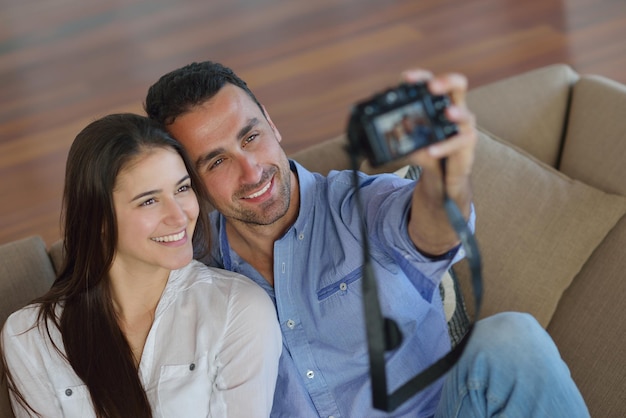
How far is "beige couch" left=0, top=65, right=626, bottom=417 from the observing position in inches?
79.4

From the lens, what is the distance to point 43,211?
325 cm

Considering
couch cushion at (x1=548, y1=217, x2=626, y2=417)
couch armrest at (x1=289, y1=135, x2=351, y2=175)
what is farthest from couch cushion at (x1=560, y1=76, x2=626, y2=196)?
couch armrest at (x1=289, y1=135, x2=351, y2=175)

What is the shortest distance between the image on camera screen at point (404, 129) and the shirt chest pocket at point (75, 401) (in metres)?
0.91

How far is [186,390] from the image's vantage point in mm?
1803

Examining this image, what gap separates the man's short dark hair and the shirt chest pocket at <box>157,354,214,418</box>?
51cm

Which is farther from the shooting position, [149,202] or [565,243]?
[565,243]

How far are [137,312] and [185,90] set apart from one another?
0.48m

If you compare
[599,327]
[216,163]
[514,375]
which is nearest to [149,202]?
[216,163]

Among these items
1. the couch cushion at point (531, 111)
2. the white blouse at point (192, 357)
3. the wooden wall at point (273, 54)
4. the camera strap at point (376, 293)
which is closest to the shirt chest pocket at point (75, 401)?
the white blouse at point (192, 357)

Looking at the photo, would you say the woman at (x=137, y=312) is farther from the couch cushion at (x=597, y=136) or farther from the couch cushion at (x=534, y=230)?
the couch cushion at (x=597, y=136)

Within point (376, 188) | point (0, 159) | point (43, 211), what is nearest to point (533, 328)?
point (376, 188)

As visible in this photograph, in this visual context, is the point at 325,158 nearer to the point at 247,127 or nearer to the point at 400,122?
the point at 247,127

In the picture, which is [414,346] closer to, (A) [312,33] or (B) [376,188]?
(B) [376,188]

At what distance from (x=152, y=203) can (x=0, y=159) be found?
199 centimetres
